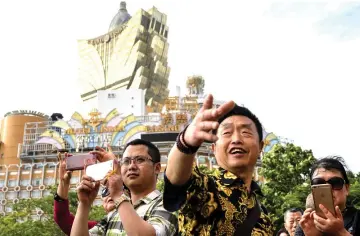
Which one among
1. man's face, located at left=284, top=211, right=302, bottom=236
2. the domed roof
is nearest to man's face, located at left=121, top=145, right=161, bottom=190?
man's face, located at left=284, top=211, right=302, bottom=236

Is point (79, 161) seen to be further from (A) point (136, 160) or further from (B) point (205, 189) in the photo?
(B) point (205, 189)

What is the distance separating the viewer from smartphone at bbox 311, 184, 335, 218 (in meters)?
2.39

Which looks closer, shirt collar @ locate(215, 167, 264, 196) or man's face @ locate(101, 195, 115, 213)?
shirt collar @ locate(215, 167, 264, 196)

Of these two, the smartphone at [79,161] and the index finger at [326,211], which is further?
the smartphone at [79,161]

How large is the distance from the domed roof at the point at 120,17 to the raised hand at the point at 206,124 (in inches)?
2165

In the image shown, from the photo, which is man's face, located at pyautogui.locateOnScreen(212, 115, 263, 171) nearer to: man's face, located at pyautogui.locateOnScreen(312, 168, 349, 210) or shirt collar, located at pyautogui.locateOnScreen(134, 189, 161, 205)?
shirt collar, located at pyautogui.locateOnScreen(134, 189, 161, 205)

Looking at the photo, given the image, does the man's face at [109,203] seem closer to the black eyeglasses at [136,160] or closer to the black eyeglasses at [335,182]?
the black eyeglasses at [136,160]

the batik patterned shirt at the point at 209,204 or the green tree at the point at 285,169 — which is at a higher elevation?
the batik patterned shirt at the point at 209,204

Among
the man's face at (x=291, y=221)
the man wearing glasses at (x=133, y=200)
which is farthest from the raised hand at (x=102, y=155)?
the man's face at (x=291, y=221)

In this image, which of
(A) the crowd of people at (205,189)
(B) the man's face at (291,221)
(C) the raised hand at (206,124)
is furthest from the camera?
(B) the man's face at (291,221)

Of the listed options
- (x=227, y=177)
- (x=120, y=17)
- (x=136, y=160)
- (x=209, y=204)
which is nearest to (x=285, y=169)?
(x=136, y=160)

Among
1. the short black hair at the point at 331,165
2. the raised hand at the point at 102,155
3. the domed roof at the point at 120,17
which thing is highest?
the domed roof at the point at 120,17

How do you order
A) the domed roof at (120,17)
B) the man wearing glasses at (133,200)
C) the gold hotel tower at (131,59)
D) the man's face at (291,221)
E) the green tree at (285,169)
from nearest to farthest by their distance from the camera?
the man wearing glasses at (133,200)
the man's face at (291,221)
the green tree at (285,169)
the gold hotel tower at (131,59)
the domed roof at (120,17)

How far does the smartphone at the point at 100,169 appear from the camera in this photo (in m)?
2.71
